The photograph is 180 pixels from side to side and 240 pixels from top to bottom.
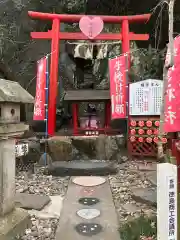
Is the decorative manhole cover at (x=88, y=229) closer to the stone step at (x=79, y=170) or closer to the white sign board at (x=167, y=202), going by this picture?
the white sign board at (x=167, y=202)

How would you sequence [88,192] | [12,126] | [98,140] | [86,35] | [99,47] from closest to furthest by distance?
[12,126], [88,192], [98,140], [86,35], [99,47]

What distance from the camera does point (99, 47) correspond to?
12.9m

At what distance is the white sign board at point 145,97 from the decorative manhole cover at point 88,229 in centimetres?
508

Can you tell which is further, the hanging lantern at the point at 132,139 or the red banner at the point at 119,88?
the hanging lantern at the point at 132,139

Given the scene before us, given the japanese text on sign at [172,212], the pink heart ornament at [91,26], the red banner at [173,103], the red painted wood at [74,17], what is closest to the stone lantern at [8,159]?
the japanese text on sign at [172,212]

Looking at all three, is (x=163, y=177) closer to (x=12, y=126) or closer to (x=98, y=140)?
(x=12, y=126)

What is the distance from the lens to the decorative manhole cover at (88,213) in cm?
442

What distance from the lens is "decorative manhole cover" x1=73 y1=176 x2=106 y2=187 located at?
20.6 feet

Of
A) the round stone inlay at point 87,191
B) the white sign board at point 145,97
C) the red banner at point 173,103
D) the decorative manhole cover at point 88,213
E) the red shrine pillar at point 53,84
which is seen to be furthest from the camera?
the red shrine pillar at point 53,84

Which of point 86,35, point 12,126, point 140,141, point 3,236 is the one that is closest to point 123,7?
point 86,35

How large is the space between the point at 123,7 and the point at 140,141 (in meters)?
8.90

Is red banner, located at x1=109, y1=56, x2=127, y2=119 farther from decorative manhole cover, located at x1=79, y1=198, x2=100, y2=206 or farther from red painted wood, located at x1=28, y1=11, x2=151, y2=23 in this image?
decorative manhole cover, located at x1=79, y1=198, x2=100, y2=206

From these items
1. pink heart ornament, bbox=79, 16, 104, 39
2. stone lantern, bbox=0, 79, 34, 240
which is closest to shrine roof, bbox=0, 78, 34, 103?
stone lantern, bbox=0, 79, 34, 240

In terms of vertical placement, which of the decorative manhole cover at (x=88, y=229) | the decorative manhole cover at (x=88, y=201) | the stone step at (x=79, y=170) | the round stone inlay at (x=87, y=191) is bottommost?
the round stone inlay at (x=87, y=191)
